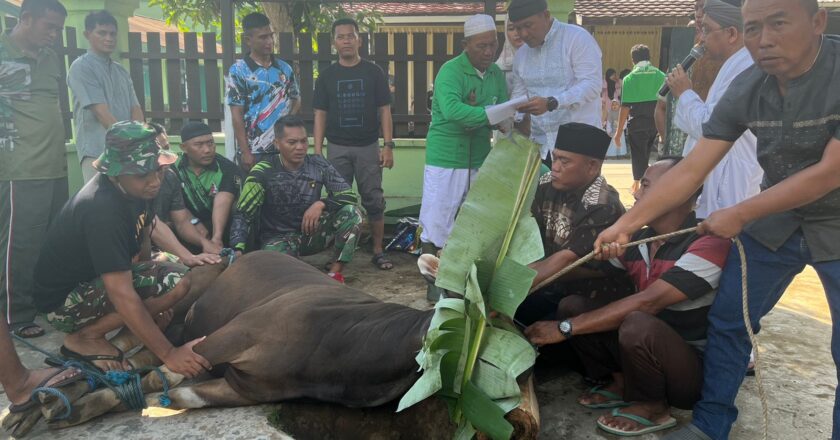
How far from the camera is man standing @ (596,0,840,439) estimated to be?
2346 mm

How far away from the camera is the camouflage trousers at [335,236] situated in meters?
5.09

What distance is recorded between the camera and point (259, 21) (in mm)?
5523

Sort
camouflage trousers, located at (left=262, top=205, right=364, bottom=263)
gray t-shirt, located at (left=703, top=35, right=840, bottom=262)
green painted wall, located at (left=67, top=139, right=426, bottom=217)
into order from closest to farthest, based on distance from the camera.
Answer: gray t-shirt, located at (left=703, top=35, right=840, bottom=262) → camouflage trousers, located at (left=262, top=205, right=364, bottom=263) → green painted wall, located at (left=67, top=139, right=426, bottom=217)

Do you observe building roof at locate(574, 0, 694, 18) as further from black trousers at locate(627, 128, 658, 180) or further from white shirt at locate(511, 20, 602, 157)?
white shirt at locate(511, 20, 602, 157)

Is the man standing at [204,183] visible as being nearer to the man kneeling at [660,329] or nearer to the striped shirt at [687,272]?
the man kneeling at [660,329]

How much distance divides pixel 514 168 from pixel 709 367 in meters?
1.22

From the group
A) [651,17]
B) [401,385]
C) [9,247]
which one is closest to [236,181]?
[9,247]

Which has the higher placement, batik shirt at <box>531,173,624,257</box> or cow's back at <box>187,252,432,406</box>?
batik shirt at <box>531,173,624,257</box>

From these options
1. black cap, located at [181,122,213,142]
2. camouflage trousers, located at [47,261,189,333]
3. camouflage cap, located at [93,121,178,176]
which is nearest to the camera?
camouflage cap, located at [93,121,178,176]

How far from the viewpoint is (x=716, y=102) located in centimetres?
328

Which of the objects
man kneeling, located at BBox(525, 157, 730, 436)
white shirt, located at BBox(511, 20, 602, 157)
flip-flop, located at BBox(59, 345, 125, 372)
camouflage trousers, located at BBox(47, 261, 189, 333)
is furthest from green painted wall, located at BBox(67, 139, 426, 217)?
man kneeling, located at BBox(525, 157, 730, 436)

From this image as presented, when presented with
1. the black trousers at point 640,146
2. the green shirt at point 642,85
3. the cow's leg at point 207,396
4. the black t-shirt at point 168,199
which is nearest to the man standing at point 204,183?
the black t-shirt at point 168,199

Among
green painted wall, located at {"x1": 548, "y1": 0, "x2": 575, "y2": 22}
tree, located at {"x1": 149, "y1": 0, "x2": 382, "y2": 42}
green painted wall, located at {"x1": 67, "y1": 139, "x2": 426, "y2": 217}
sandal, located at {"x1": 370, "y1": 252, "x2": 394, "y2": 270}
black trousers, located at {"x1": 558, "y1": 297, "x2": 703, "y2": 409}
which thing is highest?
tree, located at {"x1": 149, "y1": 0, "x2": 382, "y2": 42}

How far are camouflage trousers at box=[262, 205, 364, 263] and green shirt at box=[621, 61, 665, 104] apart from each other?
4.92 m
